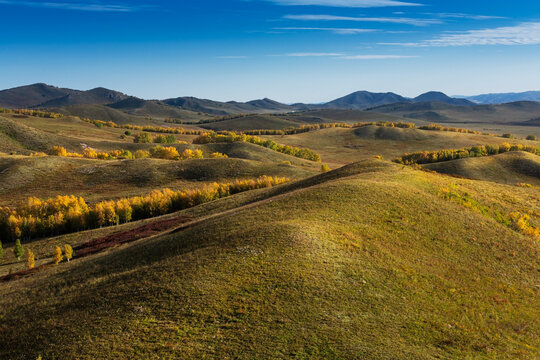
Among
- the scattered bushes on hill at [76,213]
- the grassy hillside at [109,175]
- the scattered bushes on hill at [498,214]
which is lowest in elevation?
the scattered bushes on hill at [76,213]

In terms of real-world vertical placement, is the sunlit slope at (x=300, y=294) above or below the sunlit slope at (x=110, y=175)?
above

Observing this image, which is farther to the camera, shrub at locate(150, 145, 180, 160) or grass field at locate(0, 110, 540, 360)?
shrub at locate(150, 145, 180, 160)

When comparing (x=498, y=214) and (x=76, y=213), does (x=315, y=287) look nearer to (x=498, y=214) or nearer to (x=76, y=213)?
(x=498, y=214)

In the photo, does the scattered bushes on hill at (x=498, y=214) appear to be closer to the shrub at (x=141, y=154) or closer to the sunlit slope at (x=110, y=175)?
the sunlit slope at (x=110, y=175)

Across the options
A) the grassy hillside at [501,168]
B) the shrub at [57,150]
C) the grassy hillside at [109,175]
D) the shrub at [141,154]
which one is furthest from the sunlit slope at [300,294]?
the shrub at [57,150]

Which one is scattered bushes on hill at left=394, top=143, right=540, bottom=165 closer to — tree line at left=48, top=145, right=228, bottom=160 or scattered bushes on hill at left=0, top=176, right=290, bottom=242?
tree line at left=48, top=145, right=228, bottom=160

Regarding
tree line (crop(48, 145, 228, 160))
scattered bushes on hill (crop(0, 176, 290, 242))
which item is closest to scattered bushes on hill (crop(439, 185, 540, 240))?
scattered bushes on hill (crop(0, 176, 290, 242))
